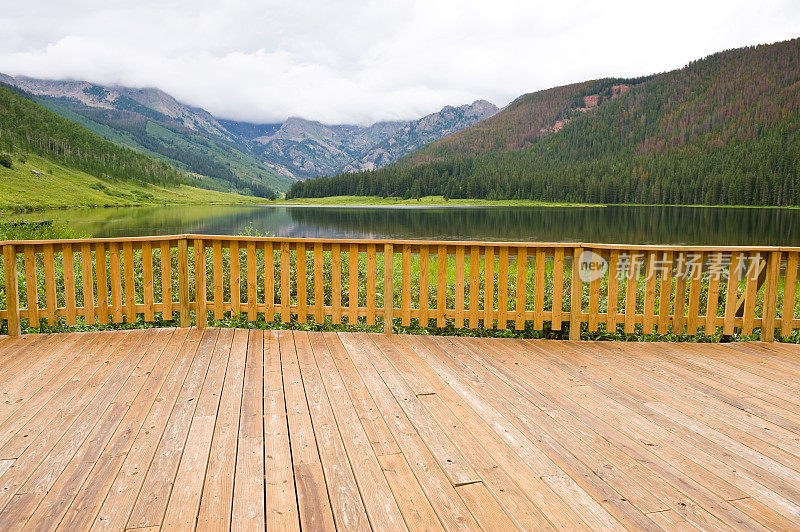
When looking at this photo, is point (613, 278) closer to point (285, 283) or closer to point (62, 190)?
point (285, 283)

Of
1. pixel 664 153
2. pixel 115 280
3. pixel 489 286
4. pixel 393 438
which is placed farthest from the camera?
pixel 664 153

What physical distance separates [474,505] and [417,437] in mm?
826

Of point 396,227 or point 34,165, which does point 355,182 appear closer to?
point 34,165

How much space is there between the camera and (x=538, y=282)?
5867mm

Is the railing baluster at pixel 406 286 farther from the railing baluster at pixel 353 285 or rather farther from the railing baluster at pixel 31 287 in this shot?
the railing baluster at pixel 31 287

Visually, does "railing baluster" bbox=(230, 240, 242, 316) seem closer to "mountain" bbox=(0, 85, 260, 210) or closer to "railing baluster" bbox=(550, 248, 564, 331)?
"railing baluster" bbox=(550, 248, 564, 331)

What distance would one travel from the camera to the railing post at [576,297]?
5.80 meters

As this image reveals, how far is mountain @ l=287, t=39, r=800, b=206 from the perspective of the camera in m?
107

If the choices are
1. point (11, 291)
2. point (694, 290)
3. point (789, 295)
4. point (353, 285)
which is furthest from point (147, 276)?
point (789, 295)

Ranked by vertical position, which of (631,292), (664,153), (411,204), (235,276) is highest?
(664,153)

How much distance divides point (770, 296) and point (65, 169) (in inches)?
5510

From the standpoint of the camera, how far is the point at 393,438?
125 inches

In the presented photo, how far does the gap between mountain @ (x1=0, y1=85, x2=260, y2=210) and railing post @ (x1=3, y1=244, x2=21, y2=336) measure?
266 ft

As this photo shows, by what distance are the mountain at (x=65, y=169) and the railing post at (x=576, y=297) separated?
280ft
